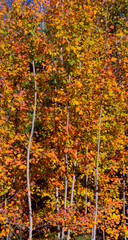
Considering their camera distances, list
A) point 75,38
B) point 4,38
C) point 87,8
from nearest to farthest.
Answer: point 75,38 < point 87,8 < point 4,38

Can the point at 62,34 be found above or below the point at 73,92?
above

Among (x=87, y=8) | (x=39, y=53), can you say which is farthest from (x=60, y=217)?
(x=87, y=8)

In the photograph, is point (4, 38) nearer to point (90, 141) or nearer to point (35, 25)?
point (35, 25)

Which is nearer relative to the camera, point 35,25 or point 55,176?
point 35,25

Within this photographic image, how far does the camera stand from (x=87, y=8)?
273 inches

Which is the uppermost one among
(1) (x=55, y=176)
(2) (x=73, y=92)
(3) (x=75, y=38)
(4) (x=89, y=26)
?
(4) (x=89, y=26)

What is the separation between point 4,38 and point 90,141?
5239 mm

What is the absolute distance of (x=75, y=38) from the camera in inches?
250

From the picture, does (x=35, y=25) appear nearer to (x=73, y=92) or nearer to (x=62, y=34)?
(x=62, y=34)

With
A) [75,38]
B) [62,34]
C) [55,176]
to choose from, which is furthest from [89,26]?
[55,176]

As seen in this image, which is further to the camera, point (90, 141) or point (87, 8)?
point (90, 141)

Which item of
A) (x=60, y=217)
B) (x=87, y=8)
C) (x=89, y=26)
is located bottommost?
(x=60, y=217)

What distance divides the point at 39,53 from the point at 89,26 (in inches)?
86.4

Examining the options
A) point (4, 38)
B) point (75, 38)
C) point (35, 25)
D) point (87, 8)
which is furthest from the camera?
point (4, 38)
